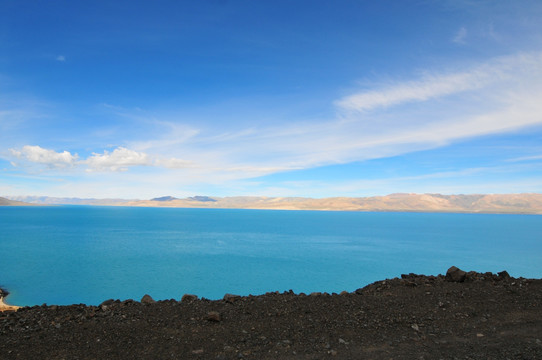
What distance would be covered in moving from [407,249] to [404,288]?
73.6 metres

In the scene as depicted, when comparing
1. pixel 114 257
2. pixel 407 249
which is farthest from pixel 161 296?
pixel 407 249

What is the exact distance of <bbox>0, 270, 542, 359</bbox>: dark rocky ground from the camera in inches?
249

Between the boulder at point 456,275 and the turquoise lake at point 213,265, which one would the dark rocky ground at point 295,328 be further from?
the turquoise lake at point 213,265

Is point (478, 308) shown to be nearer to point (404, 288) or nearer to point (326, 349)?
A: point (404, 288)

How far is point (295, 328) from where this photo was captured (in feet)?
24.2

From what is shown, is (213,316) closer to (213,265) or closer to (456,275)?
(456,275)

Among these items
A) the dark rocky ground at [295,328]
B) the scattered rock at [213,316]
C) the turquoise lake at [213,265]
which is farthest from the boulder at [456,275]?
the turquoise lake at [213,265]

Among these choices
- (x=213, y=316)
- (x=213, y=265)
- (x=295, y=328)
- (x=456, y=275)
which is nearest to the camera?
(x=295, y=328)

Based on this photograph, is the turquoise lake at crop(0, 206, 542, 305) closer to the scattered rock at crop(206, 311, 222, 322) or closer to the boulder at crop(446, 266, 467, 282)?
the boulder at crop(446, 266, 467, 282)

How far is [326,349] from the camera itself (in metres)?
6.45

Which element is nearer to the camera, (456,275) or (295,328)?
(295,328)

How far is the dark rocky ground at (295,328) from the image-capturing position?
632cm

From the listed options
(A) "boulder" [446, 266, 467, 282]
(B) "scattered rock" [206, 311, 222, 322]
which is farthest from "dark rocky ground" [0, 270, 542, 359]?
(A) "boulder" [446, 266, 467, 282]

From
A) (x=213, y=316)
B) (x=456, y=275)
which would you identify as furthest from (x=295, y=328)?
(x=456, y=275)
